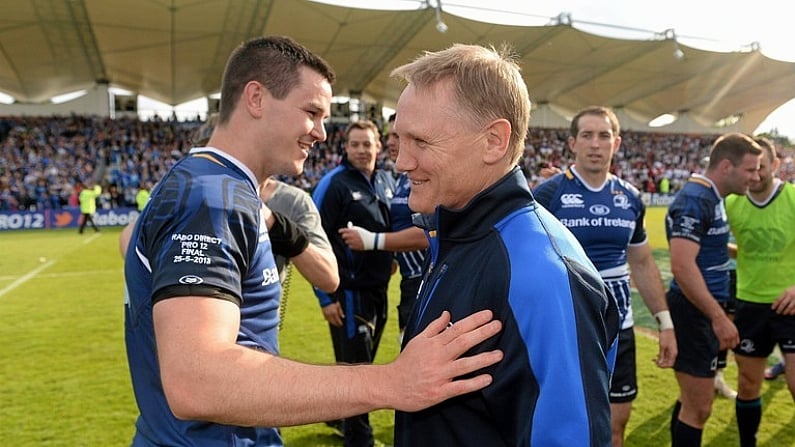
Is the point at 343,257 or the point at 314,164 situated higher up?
the point at 314,164

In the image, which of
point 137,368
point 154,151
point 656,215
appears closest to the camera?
point 137,368

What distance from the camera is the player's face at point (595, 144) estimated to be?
12.6 feet

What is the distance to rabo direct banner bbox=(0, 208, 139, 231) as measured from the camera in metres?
22.4

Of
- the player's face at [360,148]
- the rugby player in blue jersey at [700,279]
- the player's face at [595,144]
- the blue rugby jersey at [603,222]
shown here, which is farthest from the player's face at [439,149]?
the player's face at [360,148]

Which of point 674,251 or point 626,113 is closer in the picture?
point 674,251

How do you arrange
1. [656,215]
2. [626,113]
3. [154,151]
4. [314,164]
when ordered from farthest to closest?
[626,113]
[314,164]
[154,151]
[656,215]

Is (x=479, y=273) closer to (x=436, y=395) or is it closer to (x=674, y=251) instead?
(x=436, y=395)

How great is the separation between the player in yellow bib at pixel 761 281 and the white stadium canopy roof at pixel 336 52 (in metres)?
14.6

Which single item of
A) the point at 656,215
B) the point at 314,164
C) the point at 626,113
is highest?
the point at 626,113

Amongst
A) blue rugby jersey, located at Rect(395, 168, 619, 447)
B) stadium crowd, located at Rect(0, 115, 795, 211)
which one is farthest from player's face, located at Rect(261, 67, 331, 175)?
stadium crowd, located at Rect(0, 115, 795, 211)

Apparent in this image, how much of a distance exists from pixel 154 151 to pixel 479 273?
113ft

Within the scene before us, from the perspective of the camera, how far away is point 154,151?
32.5 meters

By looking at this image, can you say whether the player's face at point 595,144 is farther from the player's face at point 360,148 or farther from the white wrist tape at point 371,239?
the player's face at point 360,148

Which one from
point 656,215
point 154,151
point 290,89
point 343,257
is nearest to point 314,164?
point 154,151
